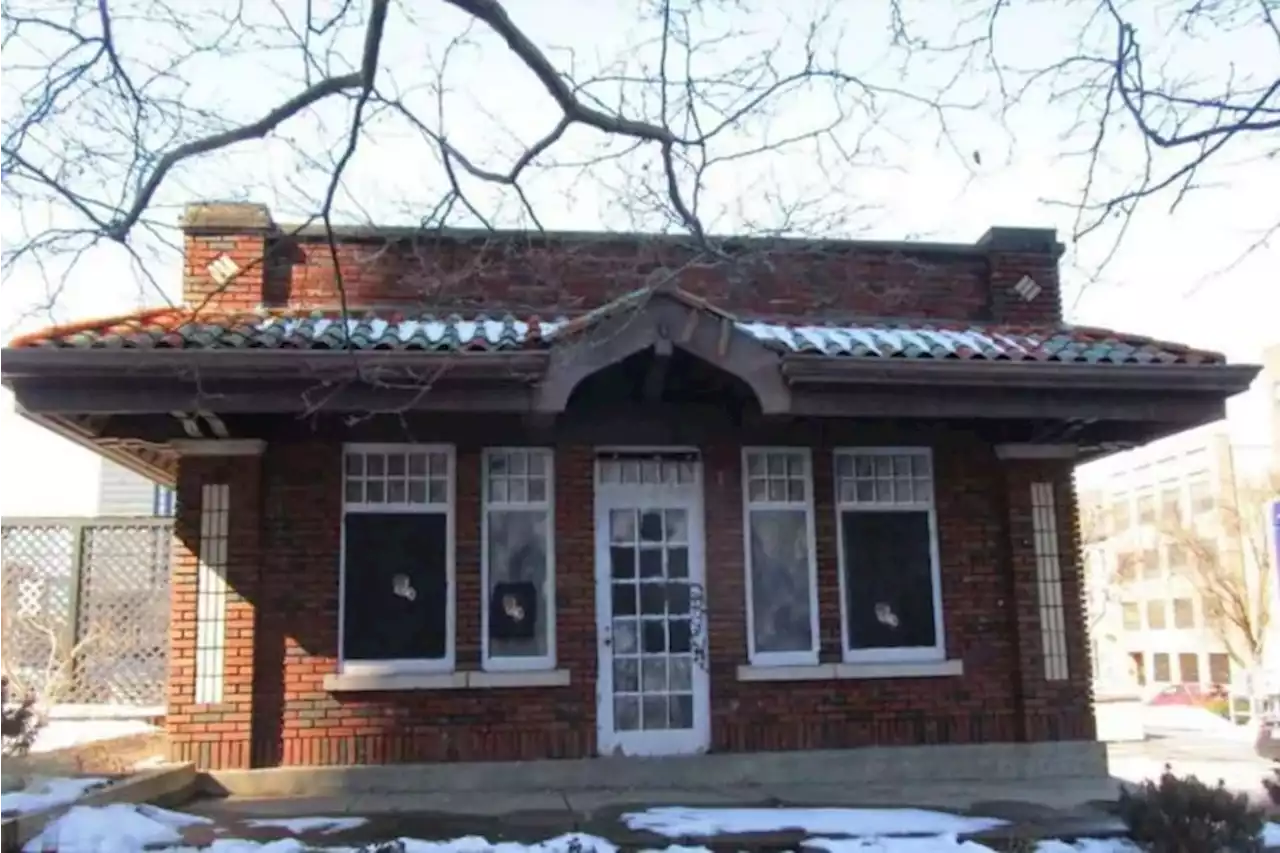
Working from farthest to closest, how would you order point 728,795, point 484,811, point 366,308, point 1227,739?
point 1227,739 < point 366,308 < point 728,795 < point 484,811

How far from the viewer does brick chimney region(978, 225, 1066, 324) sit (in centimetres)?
1181

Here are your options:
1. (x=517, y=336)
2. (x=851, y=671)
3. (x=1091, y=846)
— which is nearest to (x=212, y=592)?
(x=517, y=336)

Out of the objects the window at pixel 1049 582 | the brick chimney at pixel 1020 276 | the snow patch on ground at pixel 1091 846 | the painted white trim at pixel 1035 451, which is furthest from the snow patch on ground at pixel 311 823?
the brick chimney at pixel 1020 276

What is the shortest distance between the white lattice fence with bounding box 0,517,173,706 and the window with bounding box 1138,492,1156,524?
6609 centimetres

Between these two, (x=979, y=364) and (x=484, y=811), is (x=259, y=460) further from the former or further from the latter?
(x=979, y=364)

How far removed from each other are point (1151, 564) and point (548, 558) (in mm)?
72005

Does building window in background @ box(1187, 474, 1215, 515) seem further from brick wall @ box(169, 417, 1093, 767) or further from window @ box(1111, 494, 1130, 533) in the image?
brick wall @ box(169, 417, 1093, 767)

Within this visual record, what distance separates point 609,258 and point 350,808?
17.5 feet

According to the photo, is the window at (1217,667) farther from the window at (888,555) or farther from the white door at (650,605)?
the white door at (650,605)

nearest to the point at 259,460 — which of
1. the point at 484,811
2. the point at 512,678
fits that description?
the point at 512,678

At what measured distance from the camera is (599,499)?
34.7 ft

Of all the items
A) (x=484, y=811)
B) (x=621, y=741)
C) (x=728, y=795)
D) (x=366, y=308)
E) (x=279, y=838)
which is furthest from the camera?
(x=366, y=308)

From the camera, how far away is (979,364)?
958 centimetres

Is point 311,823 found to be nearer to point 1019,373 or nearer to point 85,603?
point 1019,373
